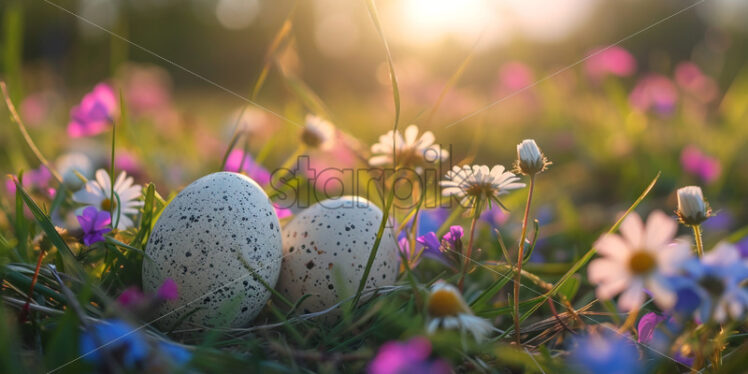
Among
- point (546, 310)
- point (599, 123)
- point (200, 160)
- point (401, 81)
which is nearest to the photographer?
point (546, 310)

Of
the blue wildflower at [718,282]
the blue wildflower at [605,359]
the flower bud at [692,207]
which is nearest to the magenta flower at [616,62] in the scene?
the flower bud at [692,207]

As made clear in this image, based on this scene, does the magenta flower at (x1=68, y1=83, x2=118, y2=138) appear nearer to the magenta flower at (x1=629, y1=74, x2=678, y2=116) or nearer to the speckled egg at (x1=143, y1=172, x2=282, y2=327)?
the speckled egg at (x1=143, y1=172, x2=282, y2=327)

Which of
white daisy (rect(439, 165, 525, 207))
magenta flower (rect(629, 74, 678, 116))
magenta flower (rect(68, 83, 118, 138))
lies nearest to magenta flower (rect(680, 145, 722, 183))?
magenta flower (rect(629, 74, 678, 116))

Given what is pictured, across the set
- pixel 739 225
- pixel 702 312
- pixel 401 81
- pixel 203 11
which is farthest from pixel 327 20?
pixel 702 312

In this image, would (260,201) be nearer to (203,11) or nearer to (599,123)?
(599,123)

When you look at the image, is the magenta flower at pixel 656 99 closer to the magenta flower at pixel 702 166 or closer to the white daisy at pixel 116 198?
the magenta flower at pixel 702 166
